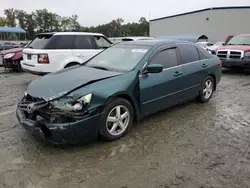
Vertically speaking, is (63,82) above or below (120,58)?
below

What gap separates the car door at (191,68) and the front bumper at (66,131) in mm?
2350

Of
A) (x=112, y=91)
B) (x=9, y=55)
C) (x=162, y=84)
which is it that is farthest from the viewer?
(x=9, y=55)

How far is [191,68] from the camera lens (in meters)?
5.15

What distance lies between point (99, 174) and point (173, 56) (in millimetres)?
2918

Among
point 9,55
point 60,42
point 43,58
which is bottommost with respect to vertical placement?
point 43,58

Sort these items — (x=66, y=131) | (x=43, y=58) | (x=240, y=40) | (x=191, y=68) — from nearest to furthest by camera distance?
(x=66, y=131)
(x=191, y=68)
(x=43, y=58)
(x=240, y=40)

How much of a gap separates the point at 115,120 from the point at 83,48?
15.8ft

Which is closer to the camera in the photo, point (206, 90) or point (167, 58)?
point (167, 58)

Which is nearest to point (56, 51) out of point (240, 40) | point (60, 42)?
point (60, 42)

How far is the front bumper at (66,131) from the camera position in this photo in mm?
3251

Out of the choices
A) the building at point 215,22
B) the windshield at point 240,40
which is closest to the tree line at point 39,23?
the building at point 215,22

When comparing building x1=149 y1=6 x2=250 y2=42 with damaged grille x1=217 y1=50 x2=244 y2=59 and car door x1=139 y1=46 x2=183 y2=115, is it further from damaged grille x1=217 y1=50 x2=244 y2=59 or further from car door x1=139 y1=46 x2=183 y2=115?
car door x1=139 y1=46 x2=183 y2=115

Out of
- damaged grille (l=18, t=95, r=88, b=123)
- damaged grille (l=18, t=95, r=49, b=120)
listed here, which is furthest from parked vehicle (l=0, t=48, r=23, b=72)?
damaged grille (l=18, t=95, r=88, b=123)

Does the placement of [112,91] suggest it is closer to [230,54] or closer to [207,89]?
[207,89]
